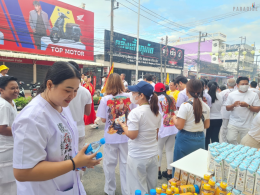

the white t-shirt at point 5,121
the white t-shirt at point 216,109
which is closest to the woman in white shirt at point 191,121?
the white t-shirt at point 216,109

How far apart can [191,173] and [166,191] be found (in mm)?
378

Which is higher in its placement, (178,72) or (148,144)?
(178,72)

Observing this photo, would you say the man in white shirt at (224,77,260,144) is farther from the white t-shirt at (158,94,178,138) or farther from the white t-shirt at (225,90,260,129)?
the white t-shirt at (158,94,178,138)

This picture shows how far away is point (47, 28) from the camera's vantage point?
15078 mm

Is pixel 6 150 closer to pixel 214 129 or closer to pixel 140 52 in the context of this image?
pixel 214 129

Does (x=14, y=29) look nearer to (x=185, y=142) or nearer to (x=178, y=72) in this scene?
(x=185, y=142)

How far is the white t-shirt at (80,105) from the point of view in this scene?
2626mm

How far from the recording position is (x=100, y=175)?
10.8ft

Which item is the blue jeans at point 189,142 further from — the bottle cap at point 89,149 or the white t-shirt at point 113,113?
the bottle cap at point 89,149

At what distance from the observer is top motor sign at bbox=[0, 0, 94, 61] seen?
13.2 metres

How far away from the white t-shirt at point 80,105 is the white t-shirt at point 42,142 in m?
1.37

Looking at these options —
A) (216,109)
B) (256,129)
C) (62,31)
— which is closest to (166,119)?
(256,129)

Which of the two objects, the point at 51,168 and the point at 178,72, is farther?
the point at 178,72

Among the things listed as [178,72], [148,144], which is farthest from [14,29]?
[178,72]
